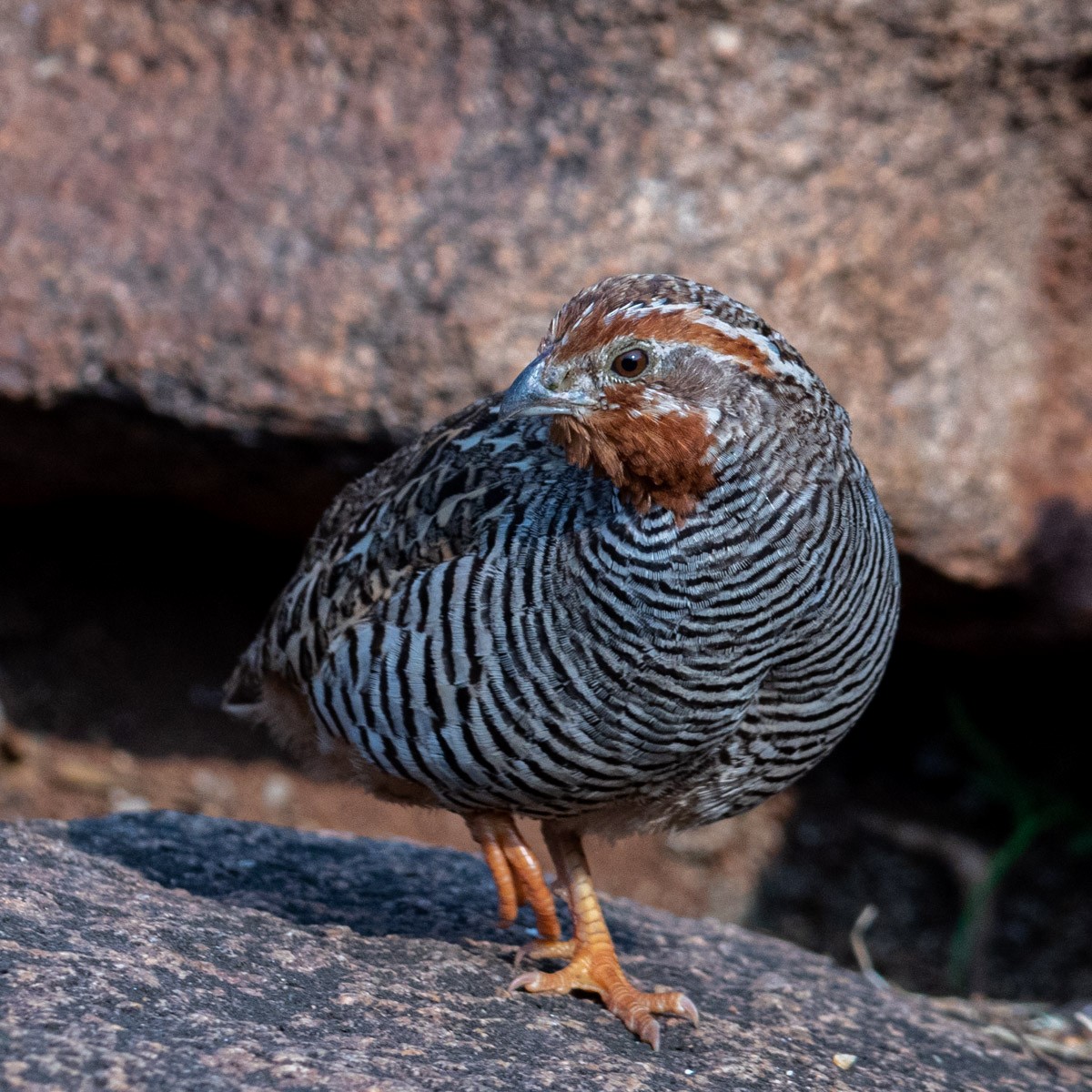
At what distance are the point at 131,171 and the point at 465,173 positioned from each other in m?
1.62

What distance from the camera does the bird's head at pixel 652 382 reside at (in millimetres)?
3350

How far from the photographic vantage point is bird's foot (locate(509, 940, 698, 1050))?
12.9 ft

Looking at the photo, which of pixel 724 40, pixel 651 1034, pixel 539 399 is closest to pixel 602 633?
pixel 539 399

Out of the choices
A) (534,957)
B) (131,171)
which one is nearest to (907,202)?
(131,171)

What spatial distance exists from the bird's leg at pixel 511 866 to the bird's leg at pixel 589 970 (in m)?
0.07

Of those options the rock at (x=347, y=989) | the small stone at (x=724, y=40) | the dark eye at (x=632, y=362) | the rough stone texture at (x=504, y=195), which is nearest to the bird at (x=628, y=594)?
the dark eye at (x=632, y=362)

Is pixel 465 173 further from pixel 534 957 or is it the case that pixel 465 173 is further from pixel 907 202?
pixel 534 957

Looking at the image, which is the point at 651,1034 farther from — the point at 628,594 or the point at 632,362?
the point at 632,362

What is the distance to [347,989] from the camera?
371 cm

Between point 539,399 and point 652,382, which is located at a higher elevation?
point 652,382

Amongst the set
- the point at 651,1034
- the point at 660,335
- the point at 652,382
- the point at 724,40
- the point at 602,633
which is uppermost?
the point at 724,40

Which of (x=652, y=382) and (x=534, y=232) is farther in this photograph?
(x=534, y=232)

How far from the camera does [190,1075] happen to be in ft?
9.64

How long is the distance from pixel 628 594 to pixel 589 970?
1.26 m
